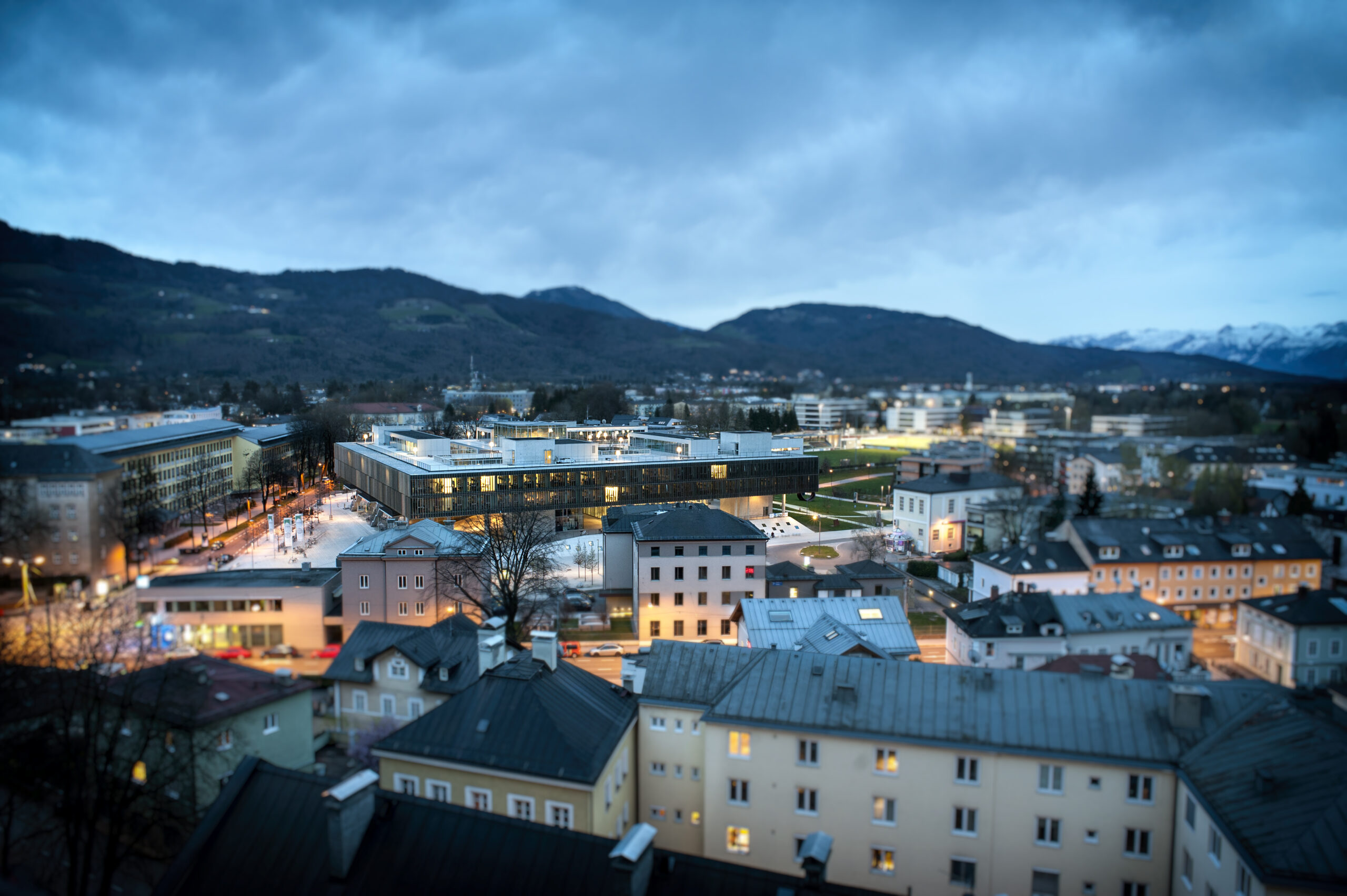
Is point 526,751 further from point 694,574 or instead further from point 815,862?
point 694,574

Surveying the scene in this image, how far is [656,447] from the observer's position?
5859 cm

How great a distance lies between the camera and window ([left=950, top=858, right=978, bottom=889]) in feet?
40.3

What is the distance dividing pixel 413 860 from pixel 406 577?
13.3 metres

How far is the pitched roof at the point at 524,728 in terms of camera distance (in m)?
11.9

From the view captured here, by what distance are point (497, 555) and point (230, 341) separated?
55.2ft

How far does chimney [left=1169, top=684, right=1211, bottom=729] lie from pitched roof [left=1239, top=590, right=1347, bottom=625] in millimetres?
11189

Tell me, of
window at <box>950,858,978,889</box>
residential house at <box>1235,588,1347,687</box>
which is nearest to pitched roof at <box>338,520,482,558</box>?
window at <box>950,858,978,889</box>

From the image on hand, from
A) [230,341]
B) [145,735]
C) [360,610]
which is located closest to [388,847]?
[145,735]

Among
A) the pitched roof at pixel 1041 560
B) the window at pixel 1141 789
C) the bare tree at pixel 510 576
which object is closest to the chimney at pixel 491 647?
the bare tree at pixel 510 576

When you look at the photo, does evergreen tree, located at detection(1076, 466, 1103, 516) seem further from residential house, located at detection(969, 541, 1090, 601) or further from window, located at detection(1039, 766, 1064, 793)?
window, located at detection(1039, 766, 1064, 793)

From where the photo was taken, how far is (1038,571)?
28969mm

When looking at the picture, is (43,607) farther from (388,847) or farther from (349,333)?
(349,333)

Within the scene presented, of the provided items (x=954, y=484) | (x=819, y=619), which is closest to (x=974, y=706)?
(x=819, y=619)

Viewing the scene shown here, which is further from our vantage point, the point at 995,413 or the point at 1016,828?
the point at 995,413
